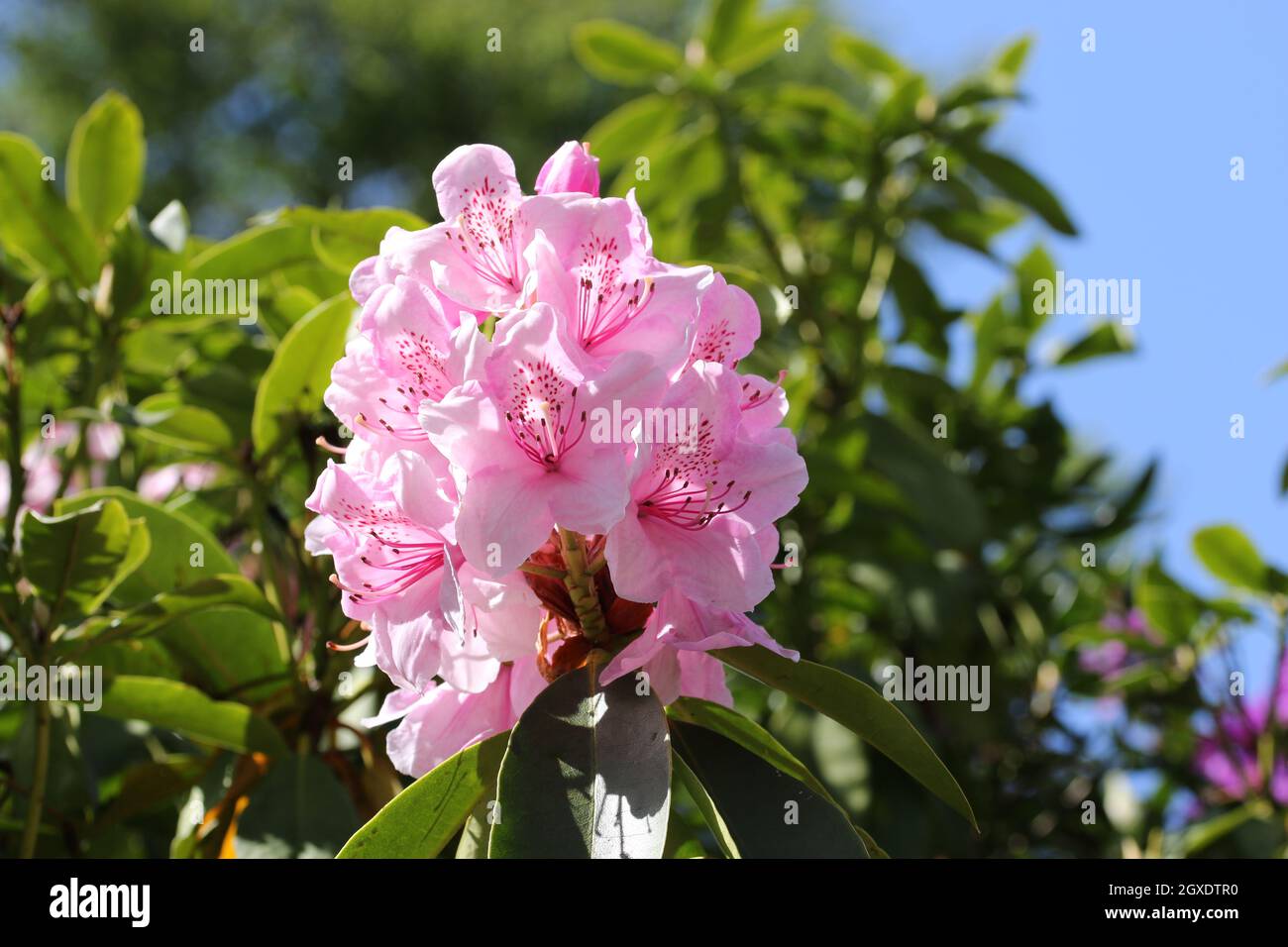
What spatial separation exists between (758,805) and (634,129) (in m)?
1.28

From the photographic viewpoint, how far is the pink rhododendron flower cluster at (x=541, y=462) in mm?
739

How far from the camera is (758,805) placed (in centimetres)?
77

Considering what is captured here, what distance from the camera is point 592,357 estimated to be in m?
0.80

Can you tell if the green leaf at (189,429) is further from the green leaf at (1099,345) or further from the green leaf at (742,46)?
the green leaf at (1099,345)

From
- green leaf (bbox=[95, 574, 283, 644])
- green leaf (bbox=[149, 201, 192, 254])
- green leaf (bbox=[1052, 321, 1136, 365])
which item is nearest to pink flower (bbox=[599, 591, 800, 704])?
green leaf (bbox=[95, 574, 283, 644])

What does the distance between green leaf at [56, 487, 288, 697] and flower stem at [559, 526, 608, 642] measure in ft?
1.51

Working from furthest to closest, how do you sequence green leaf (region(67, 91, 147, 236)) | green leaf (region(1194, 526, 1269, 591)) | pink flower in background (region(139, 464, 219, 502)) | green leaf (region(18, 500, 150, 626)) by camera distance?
1. pink flower in background (region(139, 464, 219, 502))
2. green leaf (region(1194, 526, 1269, 591))
3. green leaf (region(67, 91, 147, 236))
4. green leaf (region(18, 500, 150, 626))

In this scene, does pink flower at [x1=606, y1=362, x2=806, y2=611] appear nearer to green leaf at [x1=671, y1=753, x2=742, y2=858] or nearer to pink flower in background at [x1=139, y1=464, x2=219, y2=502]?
green leaf at [x1=671, y1=753, x2=742, y2=858]

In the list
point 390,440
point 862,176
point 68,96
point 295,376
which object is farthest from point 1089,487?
point 68,96

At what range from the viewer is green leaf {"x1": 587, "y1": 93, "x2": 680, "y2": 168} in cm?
180

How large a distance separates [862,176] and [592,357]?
1.17m

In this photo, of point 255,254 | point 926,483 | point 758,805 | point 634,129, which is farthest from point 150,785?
point 634,129

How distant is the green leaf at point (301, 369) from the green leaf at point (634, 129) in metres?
0.77
